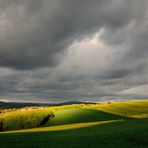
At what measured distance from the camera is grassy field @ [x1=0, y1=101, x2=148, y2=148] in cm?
2773

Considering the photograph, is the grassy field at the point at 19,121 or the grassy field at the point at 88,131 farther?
the grassy field at the point at 19,121

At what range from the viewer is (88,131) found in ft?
143

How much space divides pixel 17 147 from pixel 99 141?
23.6ft

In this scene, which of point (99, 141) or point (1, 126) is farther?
point (1, 126)

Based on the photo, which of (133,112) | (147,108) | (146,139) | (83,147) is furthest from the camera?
(147,108)

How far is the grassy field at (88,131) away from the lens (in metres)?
27.7

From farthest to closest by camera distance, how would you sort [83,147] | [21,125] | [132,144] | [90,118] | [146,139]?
[90,118] < [21,125] < [146,139] < [132,144] < [83,147]

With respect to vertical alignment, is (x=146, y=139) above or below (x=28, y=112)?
below

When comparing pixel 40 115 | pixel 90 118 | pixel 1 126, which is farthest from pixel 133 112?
pixel 1 126

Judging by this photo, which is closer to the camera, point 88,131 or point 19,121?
point 88,131

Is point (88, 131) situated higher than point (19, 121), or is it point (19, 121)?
point (19, 121)

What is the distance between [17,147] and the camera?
26203 millimetres

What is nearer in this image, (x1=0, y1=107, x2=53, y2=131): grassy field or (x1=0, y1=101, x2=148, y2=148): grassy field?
(x1=0, y1=101, x2=148, y2=148): grassy field

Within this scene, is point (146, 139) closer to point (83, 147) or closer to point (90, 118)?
point (83, 147)
